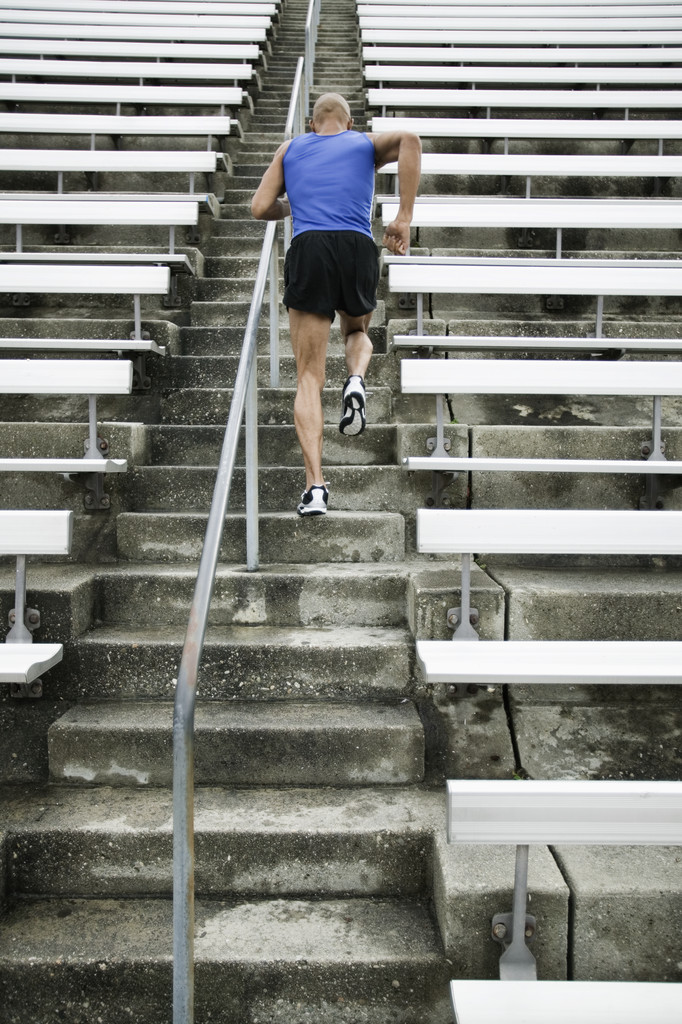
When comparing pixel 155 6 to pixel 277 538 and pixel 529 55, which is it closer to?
pixel 529 55

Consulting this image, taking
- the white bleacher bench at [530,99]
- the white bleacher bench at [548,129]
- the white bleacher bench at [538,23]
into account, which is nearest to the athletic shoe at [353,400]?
the white bleacher bench at [548,129]

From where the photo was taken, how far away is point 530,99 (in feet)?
16.4

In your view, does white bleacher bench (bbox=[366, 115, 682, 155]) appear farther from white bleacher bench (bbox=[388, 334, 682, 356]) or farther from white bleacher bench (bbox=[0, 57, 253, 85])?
white bleacher bench (bbox=[388, 334, 682, 356])

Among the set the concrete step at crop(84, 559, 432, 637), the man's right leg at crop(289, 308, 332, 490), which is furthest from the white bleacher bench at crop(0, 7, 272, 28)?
the concrete step at crop(84, 559, 432, 637)

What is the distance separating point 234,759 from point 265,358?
6.08ft

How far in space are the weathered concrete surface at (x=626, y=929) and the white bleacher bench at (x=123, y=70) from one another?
5.60 m

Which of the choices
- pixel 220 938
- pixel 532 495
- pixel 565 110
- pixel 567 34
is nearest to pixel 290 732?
pixel 220 938

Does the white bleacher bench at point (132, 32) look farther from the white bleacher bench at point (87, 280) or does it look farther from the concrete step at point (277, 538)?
the concrete step at point (277, 538)

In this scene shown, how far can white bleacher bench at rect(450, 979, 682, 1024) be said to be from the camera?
1293 millimetres

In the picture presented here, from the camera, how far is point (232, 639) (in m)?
2.13

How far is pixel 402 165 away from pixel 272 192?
42cm

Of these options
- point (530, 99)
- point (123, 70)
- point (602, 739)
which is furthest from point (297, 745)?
point (123, 70)

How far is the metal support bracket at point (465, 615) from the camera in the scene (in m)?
1.96

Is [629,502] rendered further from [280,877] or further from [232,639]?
[280,877]
